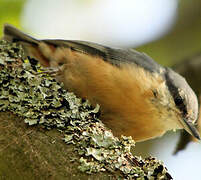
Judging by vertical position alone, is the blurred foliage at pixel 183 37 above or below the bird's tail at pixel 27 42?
above

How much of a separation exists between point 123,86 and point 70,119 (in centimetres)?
89

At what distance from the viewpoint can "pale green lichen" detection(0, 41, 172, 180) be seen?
1.79 meters

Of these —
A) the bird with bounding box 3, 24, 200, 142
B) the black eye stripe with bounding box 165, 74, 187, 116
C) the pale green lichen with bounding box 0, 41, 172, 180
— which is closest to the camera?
the pale green lichen with bounding box 0, 41, 172, 180

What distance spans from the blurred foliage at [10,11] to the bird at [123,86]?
0.90 m

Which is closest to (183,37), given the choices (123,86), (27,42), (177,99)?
(177,99)

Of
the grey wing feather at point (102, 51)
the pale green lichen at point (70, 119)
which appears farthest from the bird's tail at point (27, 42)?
the pale green lichen at point (70, 119)

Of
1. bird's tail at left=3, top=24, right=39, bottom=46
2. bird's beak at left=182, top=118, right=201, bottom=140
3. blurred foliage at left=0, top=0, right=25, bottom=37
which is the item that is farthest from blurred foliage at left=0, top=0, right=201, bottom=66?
bird's beak at left=182, top=118, right=201, bottom=140

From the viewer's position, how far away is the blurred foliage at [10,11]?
4.03 m

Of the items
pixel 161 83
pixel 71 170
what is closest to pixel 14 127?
pixel 71 170

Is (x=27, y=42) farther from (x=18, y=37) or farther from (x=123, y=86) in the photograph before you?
(x=123, y=86)

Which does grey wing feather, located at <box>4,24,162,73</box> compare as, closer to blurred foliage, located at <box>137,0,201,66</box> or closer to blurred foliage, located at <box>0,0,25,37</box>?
blurred foliage, located at <box>0,0,25,37</box>

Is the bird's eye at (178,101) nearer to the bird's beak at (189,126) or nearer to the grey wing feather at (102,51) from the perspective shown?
the bird's beak at (189,126)

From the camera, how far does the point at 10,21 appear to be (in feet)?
13.5

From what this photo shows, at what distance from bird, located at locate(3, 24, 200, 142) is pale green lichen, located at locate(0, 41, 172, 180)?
1.74 feet
